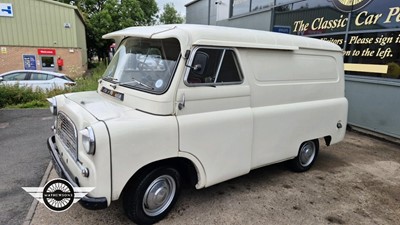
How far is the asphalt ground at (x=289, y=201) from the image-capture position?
3258 millimetres

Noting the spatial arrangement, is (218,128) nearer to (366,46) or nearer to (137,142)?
(137,142)

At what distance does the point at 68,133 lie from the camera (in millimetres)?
3129

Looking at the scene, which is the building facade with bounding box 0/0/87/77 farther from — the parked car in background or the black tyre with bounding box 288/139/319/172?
the black tyre with bounding box 288/139/319/172

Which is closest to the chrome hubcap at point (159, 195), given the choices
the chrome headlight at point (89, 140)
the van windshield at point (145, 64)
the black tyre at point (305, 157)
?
the chrome headlight at point (89, 140)

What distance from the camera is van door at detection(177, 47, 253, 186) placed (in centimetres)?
304

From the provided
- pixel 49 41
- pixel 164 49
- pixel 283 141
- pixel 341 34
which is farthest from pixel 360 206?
pixel 49 41

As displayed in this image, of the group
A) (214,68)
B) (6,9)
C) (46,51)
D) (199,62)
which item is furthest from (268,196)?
(6,9)

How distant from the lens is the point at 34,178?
13.5 feet

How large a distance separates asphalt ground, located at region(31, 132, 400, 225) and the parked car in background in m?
8.74

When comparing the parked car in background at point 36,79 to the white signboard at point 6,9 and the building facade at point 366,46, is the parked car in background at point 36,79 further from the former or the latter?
the building facade at point 366,46

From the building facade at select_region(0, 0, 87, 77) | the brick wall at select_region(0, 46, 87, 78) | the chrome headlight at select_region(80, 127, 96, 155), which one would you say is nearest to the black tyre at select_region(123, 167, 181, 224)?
the chrome headlight at select_region(80, 127, 96, 155)

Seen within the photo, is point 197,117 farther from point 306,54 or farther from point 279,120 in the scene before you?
point 306,54

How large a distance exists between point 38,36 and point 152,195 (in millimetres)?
19564

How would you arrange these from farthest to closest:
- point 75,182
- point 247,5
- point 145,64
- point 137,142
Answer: point 247,5 → point 145,64 → point 75,182 → point 137,142
